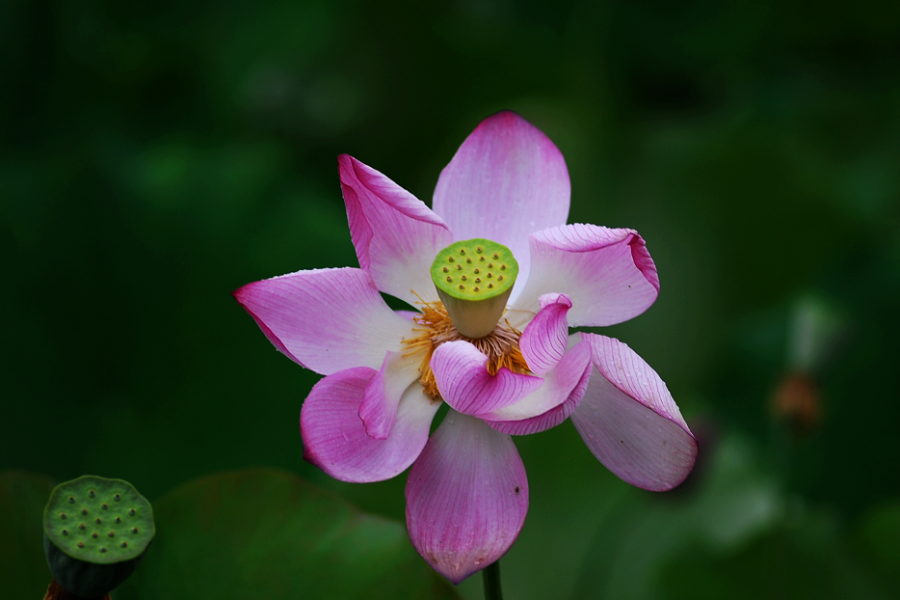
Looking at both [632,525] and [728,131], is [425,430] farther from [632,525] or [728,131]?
Result: [728,131]

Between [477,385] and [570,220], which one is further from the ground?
[477,385]

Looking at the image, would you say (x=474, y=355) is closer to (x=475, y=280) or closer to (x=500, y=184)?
(x=475, y=280)

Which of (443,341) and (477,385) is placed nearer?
(477,385)

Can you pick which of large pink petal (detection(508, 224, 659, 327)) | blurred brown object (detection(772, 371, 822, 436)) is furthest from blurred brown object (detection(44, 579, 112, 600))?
blurred brown object (detection(772, 371, 822, 436))

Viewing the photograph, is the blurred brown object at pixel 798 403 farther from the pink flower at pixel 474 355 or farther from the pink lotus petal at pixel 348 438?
the pink lotus petal at pixel 348 438

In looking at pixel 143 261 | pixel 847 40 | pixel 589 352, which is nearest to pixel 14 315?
pixel 143 261

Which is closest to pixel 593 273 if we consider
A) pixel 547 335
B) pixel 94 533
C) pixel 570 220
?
pixel 547 335

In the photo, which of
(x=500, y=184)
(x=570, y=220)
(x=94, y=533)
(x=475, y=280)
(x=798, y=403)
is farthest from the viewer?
(x=570, y=220)
